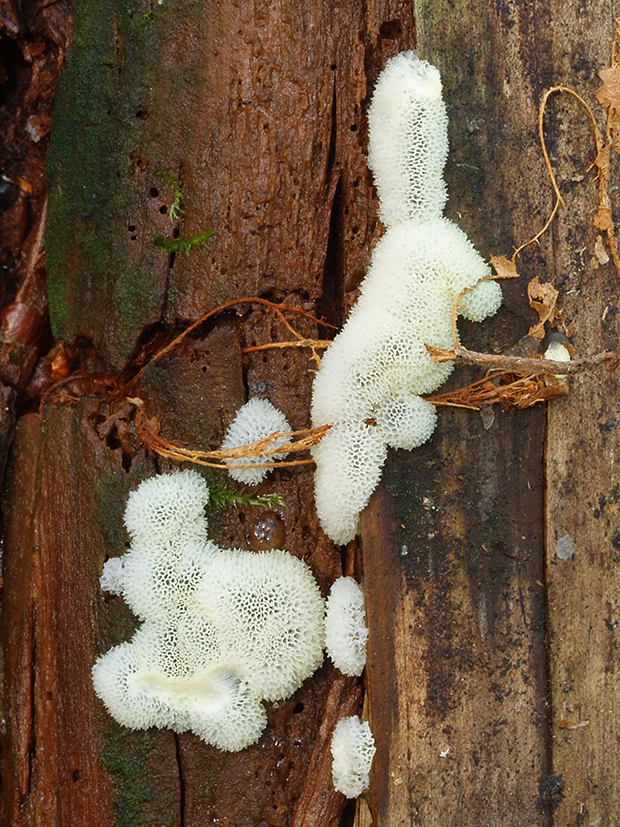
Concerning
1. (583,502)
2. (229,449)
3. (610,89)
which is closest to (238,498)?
(229,449)

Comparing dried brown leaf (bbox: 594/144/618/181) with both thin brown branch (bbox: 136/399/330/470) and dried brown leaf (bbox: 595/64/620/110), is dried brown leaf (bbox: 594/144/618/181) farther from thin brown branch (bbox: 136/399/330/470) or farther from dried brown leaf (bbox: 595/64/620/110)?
thin brown branch (bbox: 136/399/330/470)

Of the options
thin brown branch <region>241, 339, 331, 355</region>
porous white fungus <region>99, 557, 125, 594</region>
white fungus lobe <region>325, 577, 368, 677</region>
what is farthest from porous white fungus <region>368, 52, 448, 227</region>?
porous white fungus <region>99, 557, 125, 594</region>

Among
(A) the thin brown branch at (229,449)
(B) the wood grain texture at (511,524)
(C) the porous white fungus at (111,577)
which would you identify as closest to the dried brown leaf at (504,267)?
(B) the wood grain texture at (511,524)

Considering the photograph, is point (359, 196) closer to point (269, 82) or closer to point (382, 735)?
point (269, 82)

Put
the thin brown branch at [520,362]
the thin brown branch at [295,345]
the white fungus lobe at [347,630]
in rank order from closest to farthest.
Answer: the thin brown branch at [520,362] → the white fungus lobe at [347,630] → the thin brown branch at [295,345]

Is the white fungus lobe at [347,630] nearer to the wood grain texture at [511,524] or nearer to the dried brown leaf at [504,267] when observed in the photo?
the wood grain texture at [511,524]

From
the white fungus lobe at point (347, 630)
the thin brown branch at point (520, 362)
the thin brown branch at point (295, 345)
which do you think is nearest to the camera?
the thin brown branch at point (520, 362)
